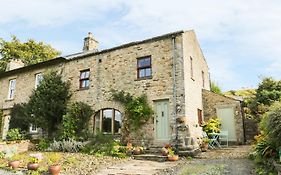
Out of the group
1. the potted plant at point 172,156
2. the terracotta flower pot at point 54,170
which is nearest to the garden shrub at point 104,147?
the potted plant at point 172,156

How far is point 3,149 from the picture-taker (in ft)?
36.9

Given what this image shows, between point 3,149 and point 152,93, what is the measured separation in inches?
310

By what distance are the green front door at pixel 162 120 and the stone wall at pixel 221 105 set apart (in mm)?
4687

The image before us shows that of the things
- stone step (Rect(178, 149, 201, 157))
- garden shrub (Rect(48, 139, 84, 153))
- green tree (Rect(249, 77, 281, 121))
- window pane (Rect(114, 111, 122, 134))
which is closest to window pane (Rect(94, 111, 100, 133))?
window pane (Rect(114, 111, 122, 134))

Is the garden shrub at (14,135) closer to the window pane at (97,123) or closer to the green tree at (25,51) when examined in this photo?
the window pane at (97,123)

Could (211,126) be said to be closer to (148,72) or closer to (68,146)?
(148,72)

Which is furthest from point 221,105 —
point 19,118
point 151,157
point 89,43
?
point 19,118

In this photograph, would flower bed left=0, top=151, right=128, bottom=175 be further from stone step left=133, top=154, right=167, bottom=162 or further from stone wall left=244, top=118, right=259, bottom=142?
stone wall left=244, top=118, right=259, bottom=142

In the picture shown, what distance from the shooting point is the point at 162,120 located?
1153 cm

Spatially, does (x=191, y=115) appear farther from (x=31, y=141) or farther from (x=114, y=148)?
(x=31, y=141)

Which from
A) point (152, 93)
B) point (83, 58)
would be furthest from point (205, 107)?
point (83, 58)

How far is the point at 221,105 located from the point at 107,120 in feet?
24.3

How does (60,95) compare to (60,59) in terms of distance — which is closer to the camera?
(60,95)

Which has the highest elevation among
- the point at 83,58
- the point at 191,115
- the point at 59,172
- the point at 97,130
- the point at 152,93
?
the point at 83,58
